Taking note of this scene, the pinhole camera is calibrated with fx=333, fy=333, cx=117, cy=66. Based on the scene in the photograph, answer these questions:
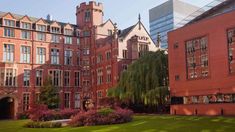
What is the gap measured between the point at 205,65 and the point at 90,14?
114 ft

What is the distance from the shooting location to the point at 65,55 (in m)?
61.9

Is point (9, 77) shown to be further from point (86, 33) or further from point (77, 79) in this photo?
point (86, 33)

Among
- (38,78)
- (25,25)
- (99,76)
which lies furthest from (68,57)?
(25,25)

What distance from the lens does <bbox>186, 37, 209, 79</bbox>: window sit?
36500 millimetres

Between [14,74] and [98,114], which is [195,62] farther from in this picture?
[14,74]

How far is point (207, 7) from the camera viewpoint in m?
42.3

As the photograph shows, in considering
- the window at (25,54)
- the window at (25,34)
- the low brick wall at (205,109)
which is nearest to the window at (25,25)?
the window at (25,34)

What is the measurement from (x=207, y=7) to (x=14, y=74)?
32707 millimetres

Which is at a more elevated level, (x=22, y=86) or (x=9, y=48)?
(x=9, y=48)

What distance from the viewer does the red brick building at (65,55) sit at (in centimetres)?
5569

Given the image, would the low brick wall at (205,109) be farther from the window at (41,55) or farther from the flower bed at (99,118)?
the window at (41,55)

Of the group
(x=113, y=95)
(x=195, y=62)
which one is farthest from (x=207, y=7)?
(x=113, y=95)

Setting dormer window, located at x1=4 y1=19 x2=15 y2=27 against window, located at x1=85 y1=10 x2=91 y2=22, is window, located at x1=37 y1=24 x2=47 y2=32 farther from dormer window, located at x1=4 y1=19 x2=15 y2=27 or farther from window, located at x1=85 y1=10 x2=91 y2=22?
window, located at x1=85 y1=10 x2=91 y2=22

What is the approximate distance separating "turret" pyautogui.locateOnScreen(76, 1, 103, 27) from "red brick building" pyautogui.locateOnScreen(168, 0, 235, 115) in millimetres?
27750
